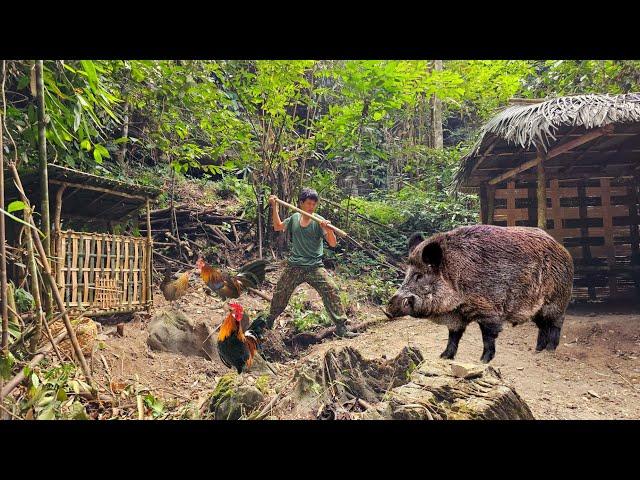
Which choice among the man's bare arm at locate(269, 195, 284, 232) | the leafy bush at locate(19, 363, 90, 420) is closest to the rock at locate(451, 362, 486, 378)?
the man's bare arm at locate(269, 195, 284, 232)

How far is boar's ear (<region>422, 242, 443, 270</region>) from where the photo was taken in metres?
2.69

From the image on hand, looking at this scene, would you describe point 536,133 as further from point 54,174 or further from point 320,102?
point 54,174

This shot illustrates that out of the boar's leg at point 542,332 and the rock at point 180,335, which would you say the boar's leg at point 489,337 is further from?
the rock at point 180,335

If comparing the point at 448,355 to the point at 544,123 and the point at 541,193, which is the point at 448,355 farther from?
the point at 544,123

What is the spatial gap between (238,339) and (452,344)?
143 cm

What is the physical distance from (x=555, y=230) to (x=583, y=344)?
3.73 ft

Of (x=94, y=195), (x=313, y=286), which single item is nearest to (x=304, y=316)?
(x=313, y=286)

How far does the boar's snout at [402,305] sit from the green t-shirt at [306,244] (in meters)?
0.97

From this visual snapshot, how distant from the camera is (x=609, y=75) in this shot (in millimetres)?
5730

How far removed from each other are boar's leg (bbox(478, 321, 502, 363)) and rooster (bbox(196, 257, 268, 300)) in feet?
5.29

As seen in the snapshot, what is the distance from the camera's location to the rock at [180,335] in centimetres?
339

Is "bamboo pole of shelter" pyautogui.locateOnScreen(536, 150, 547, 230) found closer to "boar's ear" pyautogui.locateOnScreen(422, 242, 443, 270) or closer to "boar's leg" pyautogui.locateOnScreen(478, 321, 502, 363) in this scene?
"boar's leg" pyautogui.locateOnScreen(478, 321, 502, 363)

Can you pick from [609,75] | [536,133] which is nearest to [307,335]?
[536,133]

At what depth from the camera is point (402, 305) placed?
264 cm
